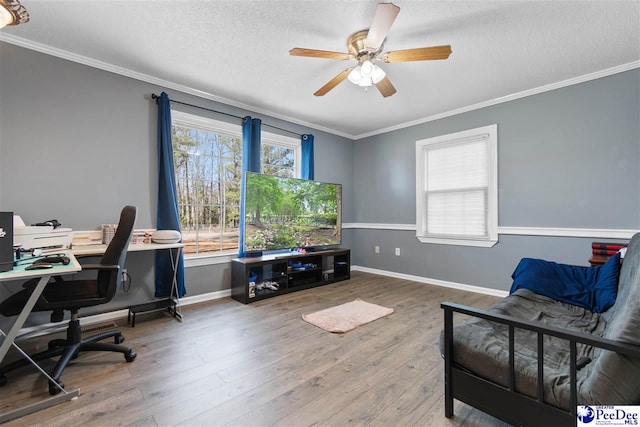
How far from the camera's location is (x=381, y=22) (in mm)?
1806

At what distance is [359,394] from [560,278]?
1963 millimetres

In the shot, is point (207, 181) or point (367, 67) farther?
point (207, 181)

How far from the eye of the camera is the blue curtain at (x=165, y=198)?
9.87 feet

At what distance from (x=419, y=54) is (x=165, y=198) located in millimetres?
2746

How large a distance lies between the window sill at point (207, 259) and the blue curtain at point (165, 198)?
216mm

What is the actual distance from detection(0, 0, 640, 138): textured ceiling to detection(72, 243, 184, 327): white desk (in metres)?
1.74

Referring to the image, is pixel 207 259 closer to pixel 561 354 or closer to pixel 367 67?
pixel 367 67

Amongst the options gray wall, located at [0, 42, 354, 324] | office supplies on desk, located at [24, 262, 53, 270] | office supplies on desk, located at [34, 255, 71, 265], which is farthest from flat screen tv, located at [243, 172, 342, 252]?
office supplies on desk, located at [24, 262, 53, 270]

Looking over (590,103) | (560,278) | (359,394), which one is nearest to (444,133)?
(590,103)

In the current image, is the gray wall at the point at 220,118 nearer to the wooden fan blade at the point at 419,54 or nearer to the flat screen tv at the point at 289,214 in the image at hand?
the flat screen tv at the point at 289,214

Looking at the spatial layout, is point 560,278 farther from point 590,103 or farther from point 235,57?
point 235,57

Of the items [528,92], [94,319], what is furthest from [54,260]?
[528,92]

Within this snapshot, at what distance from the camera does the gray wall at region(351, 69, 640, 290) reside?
2824mm

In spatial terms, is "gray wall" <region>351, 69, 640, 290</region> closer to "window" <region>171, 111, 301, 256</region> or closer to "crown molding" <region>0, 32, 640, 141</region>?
"crown molding" <region>0, 32, 640, 141</region>
